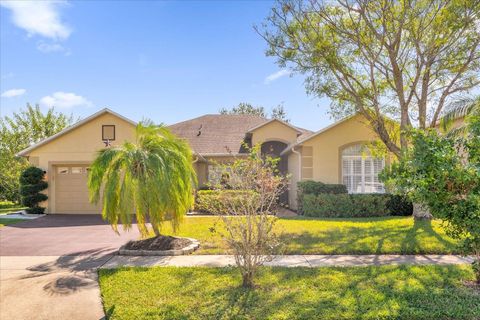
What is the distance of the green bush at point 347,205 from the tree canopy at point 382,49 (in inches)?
123

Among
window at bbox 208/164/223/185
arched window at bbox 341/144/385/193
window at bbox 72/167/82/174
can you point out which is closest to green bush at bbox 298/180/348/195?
arched window at bbox 341/144/385/193

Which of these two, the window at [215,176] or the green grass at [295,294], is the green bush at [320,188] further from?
the green grass at [295,294]

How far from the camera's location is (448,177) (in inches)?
221

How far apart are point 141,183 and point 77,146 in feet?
37.8

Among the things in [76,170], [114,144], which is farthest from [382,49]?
[76,170]

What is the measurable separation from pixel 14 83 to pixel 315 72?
1793 cm

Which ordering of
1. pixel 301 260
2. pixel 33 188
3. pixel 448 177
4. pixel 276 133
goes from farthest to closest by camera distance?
pixel 276 133 → pixel 33 188 → pixel 301 260 → pixel 448 177

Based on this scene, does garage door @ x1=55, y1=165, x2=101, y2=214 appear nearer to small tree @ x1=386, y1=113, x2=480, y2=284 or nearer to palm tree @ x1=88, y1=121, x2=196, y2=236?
palm tree @ x1=88, y1=121, x2=196, y2=236

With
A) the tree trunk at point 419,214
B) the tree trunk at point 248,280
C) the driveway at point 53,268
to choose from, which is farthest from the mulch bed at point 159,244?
the tree trunk at point 419,214

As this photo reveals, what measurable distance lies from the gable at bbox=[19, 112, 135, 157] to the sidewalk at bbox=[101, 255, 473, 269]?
11086mm

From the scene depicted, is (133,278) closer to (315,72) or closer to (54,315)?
(54,315)

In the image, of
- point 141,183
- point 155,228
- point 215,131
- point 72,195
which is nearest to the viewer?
point 141,183

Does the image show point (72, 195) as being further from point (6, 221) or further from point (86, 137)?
point (6, 221)

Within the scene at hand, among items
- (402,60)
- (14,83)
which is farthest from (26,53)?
(402,60)
